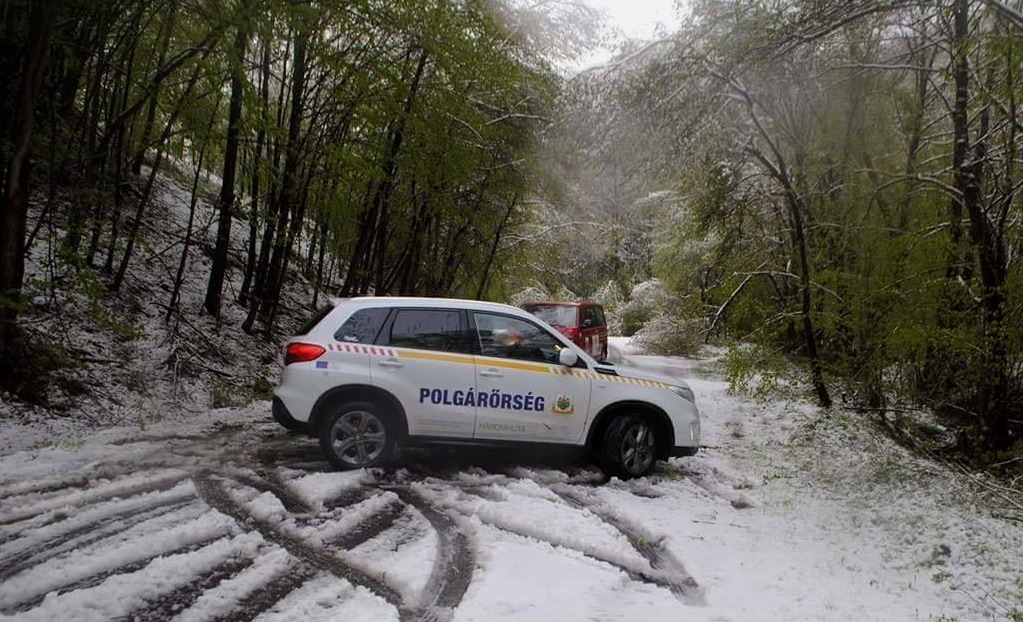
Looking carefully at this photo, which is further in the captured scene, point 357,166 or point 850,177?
point 850,177

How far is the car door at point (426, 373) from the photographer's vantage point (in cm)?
580

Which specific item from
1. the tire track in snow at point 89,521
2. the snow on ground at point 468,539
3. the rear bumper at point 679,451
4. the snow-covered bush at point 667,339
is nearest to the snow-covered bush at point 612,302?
the snow-covered bush at point 667,339

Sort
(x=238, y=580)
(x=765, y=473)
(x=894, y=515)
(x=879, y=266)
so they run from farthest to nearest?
(x=879, y=266) → (x=765, y=473) → (x=894, y=515) → (x=238, y=580)

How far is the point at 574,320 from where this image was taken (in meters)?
12.9

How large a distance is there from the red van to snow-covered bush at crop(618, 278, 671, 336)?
16358mm

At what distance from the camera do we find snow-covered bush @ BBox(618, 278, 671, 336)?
30.4 metres

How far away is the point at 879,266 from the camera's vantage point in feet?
26.2

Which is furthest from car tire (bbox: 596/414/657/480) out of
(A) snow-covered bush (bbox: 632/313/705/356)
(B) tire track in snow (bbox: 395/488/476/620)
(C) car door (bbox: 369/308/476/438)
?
(A) snow-covered bush (bbox: 632/313/705/356)

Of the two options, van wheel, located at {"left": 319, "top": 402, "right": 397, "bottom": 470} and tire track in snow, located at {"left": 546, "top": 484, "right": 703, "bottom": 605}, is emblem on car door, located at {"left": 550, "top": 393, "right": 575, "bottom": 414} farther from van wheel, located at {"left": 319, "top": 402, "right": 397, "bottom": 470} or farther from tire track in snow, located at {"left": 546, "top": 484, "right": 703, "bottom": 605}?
van wheel, located at {"left": 319, "top": 402, "right": 397, "bottom": 470}

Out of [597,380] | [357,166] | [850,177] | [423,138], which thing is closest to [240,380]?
[357,166]

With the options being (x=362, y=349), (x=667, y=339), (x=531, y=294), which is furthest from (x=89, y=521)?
(x=531, y=294)

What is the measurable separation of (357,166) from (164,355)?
12.4 feet

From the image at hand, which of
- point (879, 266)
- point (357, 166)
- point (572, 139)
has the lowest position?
point (879, 266)

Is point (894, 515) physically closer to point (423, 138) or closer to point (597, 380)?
point (597, 380)
